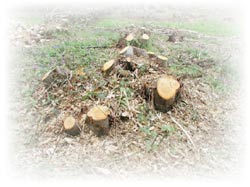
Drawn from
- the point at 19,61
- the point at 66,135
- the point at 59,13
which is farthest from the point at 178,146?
the point at 59,13

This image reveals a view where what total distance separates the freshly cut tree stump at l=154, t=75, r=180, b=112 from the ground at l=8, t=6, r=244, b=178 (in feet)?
0.33

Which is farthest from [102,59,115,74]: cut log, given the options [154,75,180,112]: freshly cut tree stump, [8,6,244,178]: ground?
[154,75,180,112]: freshly cut tree stump

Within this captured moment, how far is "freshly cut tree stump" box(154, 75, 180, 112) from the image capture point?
4.67m

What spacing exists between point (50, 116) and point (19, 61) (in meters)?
1.95

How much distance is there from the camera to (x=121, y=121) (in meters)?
4.58

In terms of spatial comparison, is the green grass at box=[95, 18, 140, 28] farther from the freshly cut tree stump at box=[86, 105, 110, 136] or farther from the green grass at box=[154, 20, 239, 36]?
the freshly cut tree stump at box=[86, 105, 110, 136]

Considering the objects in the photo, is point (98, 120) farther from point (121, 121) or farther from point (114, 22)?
point (114, 22)

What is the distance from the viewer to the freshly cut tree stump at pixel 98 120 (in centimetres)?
441

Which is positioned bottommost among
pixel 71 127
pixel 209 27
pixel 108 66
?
pixel 71 127

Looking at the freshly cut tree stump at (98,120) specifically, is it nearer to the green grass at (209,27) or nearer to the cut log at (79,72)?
the cut log at (79,72)

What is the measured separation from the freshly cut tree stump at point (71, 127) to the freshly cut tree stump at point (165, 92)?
939mm

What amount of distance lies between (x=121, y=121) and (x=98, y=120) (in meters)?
0.31

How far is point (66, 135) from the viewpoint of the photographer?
4477mm

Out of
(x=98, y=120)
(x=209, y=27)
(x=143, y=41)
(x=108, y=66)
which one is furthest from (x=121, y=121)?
(x=209, y=27)
